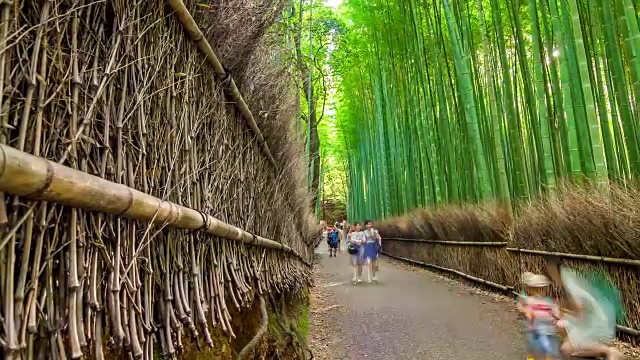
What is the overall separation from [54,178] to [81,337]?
0.35 metres

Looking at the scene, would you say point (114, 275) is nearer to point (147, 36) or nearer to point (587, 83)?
point (147, 36)

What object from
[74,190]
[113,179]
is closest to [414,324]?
[113,179]

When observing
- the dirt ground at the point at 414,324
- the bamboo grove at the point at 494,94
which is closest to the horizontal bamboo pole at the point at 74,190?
the dirt ground at the point at 414,324

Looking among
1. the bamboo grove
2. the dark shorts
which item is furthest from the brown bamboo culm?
the bamboo grove

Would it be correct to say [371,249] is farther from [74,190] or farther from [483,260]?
[74,190]

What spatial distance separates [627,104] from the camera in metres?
4.18

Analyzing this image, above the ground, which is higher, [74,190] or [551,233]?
[74,190]

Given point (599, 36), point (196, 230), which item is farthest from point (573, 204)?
point (196, 230)

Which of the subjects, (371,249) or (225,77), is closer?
(225,77)

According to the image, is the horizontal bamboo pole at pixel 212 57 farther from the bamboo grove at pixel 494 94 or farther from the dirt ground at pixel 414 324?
the bamboo grove at pixel 494 94

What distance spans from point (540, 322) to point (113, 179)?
2680mm

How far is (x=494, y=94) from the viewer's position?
6766 millimetres

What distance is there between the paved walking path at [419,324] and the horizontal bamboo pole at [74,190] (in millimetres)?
2932

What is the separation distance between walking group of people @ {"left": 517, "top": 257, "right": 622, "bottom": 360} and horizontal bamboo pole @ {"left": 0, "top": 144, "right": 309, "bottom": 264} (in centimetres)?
236
